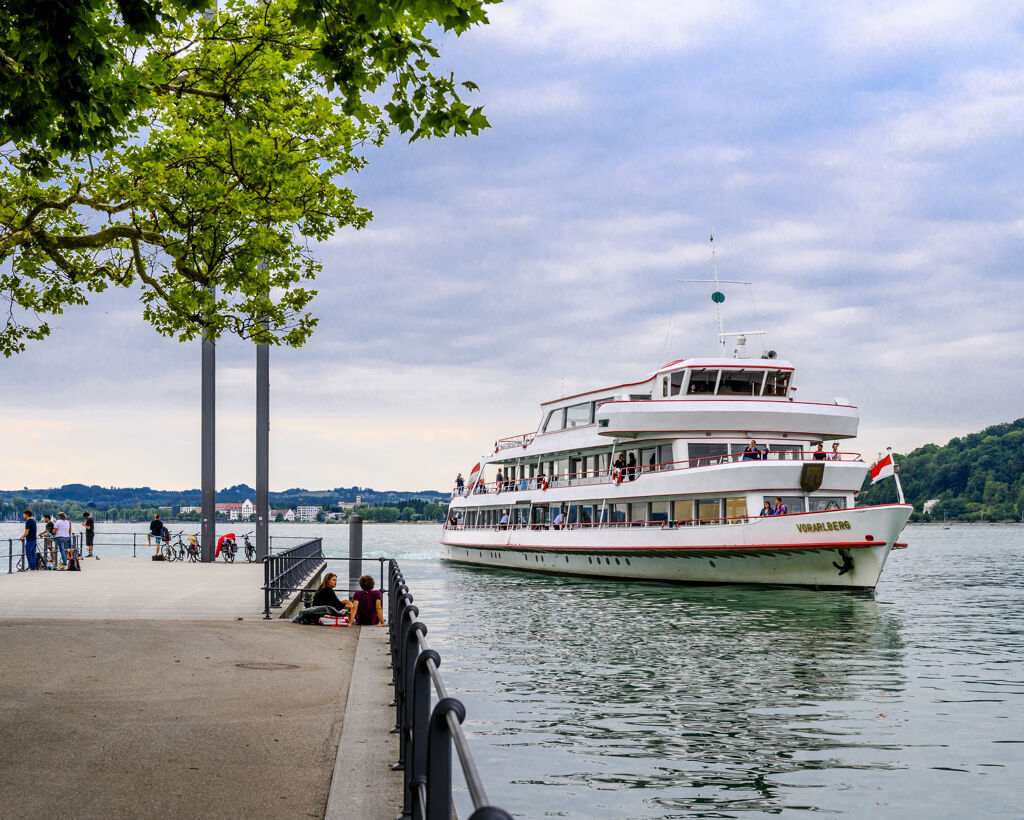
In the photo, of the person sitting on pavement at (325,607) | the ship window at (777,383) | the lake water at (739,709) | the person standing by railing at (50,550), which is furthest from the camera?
the ship window at (777,383)

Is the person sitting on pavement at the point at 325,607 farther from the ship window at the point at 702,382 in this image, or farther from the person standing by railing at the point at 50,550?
the ship window at the point at 702,382

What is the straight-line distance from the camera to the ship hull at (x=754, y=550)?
30.0 metres

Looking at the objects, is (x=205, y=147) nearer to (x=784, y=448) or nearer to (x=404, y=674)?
(x=404, y=674)

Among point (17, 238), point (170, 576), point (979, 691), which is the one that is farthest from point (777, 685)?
point (170, 576)

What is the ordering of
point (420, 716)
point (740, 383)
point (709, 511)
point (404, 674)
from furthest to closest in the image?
1. point (740, 383)
2. point (709, 511)
3. point (404, 674)
4. point (420, 716)

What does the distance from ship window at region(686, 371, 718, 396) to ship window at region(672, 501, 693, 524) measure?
371 centimetres

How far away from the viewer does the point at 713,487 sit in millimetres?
33094

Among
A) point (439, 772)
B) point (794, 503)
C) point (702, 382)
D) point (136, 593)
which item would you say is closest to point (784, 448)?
point (794, 503)

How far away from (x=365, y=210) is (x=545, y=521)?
1139 inches

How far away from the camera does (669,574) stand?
117 feet

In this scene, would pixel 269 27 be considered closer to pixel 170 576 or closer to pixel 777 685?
→ pixel 777 685

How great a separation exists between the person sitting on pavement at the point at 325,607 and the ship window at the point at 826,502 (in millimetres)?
19322

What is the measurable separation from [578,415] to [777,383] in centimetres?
913

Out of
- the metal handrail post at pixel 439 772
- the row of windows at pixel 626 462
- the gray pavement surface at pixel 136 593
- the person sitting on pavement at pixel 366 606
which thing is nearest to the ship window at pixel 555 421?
the row of windows at pixel 626 462
